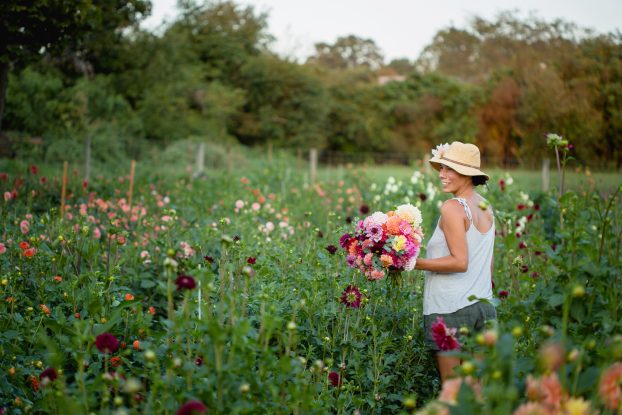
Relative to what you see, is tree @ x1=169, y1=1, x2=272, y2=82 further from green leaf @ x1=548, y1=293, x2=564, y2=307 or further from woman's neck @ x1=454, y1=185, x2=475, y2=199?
green leaf @ x1=548, y1=293, x2=564, y2=307

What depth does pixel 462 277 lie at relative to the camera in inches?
109

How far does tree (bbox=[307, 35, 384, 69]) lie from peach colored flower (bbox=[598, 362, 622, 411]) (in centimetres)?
5307

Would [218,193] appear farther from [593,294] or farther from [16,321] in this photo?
[593,294]

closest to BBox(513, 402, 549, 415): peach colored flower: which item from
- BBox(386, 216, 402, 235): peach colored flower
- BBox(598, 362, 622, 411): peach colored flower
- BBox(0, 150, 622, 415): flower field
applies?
BBox(0, 150, 622, 415): flower field

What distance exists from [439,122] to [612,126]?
51.7 feet

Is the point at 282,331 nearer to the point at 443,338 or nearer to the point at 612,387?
the point at 443,338

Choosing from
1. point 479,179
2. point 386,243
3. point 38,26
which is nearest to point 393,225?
point 386,243

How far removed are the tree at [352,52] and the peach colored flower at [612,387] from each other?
174 ft

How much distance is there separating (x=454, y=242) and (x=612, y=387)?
3.88ft

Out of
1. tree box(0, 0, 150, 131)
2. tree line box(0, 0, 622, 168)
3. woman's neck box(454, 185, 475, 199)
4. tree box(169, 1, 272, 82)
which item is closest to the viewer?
woman's neck box(454, 185, 475, 199)

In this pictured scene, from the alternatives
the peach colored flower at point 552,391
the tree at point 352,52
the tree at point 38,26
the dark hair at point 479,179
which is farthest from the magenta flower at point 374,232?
the tree at point 352,52

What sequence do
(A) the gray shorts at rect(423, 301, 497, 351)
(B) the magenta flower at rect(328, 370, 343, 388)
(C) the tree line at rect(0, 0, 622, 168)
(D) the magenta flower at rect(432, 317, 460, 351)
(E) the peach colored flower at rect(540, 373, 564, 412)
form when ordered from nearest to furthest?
1. (E) the peach colored flower at rect(540, 373, 564, 412)
2. (D) the magenta flower at rect(432, 317, 460, 351)
3. (B) the magenta flower at rect(328, 370, 343, 388)
4. (A) the gray shorts at rect(423, 301, 497, 351)
5. (C) the tree line at rect(0, 0, 622, 168)

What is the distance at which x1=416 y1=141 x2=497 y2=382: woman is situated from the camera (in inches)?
106

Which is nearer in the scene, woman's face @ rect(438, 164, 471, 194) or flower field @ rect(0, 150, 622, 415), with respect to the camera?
flower field @ rect(0, 150, 622, 415)
